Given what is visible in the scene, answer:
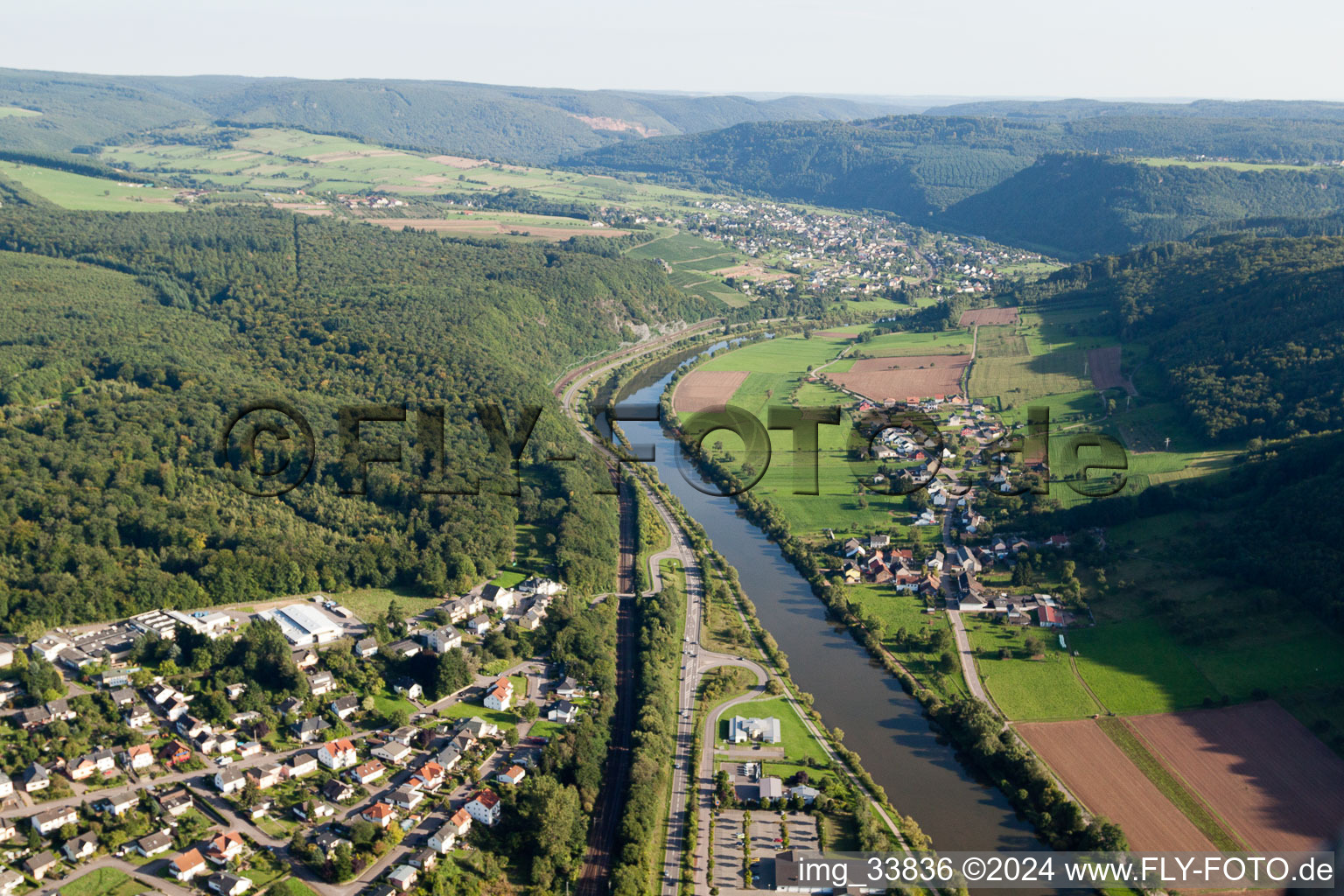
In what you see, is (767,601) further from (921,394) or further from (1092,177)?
(1092,177)

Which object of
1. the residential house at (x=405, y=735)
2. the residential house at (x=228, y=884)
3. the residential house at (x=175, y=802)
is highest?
the residential house at (x=405, y=735)

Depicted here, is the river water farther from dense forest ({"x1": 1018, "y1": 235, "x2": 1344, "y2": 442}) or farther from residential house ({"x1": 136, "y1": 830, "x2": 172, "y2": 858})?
dense forest ({"x1": 1018, "y1": 235, "x2": 1344, "y2": 442})

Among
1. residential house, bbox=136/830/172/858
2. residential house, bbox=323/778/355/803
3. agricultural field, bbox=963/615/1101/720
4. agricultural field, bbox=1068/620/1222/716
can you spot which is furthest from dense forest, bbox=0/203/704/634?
agricultural field, bbox=1068/620/1222/716

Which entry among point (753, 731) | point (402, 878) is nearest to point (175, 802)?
point (402, 878)

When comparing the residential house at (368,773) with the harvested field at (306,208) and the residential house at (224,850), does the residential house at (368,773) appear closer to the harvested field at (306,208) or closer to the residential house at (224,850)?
A: the residential house at (224,850)

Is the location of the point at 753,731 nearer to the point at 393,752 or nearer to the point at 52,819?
the point at 393,752

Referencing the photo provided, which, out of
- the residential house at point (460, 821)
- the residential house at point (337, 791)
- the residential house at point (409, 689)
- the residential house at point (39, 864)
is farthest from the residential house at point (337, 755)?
the residential house at point (39, 864)

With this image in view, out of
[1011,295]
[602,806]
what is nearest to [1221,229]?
[1011,295]
